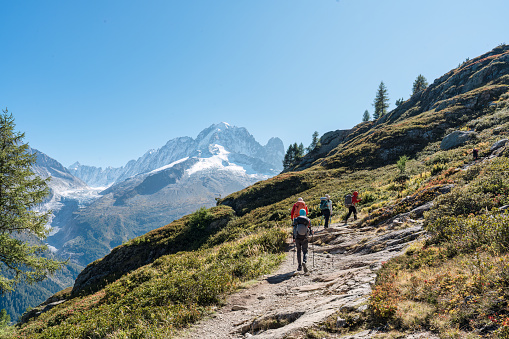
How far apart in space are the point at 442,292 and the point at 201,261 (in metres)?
11.9

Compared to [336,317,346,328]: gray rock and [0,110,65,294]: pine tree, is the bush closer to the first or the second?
[0,110,65,294]: pine tree

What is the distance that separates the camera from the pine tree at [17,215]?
45.6 ft

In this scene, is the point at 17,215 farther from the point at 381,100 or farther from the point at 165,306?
the point at 381,100

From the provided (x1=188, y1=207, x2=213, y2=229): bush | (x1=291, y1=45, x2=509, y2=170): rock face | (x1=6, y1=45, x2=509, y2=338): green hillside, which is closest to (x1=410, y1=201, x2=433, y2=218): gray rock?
(x1=6, y1=45, x2=509, y2=338): green hillside

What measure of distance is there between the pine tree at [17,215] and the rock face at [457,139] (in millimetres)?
43540

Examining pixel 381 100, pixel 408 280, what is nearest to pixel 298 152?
pixel 381 100

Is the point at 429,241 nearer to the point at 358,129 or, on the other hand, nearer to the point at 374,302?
the point at 374,302

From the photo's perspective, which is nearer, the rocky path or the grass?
the rocky path

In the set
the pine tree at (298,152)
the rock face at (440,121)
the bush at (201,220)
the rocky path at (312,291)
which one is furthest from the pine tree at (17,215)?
the pine tree at (298,152)

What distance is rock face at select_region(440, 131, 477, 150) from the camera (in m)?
28.9

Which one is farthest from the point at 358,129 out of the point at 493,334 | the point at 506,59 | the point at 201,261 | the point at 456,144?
the point at 493,334

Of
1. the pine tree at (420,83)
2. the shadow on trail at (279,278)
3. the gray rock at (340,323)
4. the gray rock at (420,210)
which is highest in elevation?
the pine tree at (420,83)

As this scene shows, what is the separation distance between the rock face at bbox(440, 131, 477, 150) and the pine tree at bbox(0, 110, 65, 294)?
43540 millimetres

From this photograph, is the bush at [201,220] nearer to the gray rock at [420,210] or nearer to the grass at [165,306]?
the grass at [165,306]
